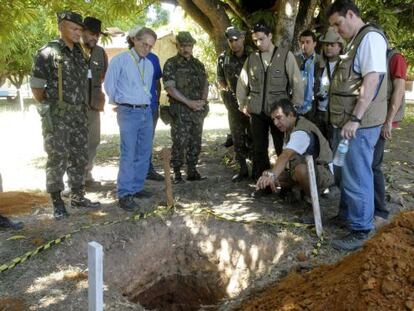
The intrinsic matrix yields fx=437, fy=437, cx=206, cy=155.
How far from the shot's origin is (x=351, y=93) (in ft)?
12.4

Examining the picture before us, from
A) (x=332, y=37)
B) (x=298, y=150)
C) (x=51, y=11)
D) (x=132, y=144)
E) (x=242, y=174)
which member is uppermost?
(x=51, y=11)

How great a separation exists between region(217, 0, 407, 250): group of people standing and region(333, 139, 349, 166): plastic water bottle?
4 centimetres

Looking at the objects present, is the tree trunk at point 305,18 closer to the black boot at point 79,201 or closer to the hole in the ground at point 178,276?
the hole in the ground at point 178,276

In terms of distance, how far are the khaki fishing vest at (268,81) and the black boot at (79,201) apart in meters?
2.26

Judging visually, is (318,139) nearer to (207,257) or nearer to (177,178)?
(207,257)

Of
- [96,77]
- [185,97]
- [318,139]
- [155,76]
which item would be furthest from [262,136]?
[96,77]

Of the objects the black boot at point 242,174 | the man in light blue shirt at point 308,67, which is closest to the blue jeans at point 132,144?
the black boot at point 242,174

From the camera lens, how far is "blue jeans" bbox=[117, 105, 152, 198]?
5.07 meters

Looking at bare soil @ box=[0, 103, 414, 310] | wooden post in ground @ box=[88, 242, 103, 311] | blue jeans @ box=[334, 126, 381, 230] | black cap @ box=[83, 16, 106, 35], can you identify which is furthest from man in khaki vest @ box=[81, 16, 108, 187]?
wooden post in ground @ box=[88, 242, 103, 311]

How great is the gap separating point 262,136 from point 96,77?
231cm

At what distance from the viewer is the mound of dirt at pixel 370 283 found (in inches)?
95.8

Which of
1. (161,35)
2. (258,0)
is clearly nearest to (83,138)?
(258,0)

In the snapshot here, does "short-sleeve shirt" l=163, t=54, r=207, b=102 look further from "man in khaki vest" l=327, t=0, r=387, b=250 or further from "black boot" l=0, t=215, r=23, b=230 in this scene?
"black boot" l=0, t=215, r=23, b=230

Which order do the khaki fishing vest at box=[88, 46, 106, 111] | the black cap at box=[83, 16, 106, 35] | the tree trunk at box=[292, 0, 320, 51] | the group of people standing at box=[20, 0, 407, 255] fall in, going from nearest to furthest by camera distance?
the group of people standing at box=[20, 0, 407, 255] < the black cap at box=[83, 16, 106, 35] < the khaki fishing vest at box=[88, 46, 106, 111] < the tree trunk at box=[292, 0, 320, 51]
